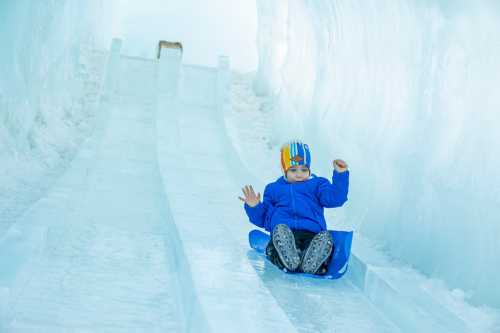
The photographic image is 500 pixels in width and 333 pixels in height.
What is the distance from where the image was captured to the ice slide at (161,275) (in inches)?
116

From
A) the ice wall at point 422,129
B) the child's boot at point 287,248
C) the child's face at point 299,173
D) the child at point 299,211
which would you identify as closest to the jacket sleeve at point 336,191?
the child at point 299,211

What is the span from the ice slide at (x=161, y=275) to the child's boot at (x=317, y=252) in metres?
0.14

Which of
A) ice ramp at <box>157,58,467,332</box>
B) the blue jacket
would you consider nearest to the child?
the blue jacket

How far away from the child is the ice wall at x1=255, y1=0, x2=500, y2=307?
632mm

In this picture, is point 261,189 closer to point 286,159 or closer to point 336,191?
point 286,159

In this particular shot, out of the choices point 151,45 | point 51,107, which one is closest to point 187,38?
point 151,45

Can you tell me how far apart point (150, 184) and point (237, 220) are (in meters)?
1.02

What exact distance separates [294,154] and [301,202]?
289 millimetres

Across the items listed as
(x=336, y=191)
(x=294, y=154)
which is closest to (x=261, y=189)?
(x=294, y=154)

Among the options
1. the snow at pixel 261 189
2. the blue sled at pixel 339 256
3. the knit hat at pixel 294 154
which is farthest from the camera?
the knit hat at pixel 294 154

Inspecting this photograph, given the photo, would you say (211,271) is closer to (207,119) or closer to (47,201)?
(47,201)

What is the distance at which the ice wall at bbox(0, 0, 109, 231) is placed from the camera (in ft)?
18.7

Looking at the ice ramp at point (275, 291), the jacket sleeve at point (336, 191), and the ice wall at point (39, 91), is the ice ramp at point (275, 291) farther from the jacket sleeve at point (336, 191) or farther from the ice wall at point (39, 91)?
the ice wall at point (39, 91)

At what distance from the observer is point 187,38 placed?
18781 millimetres
